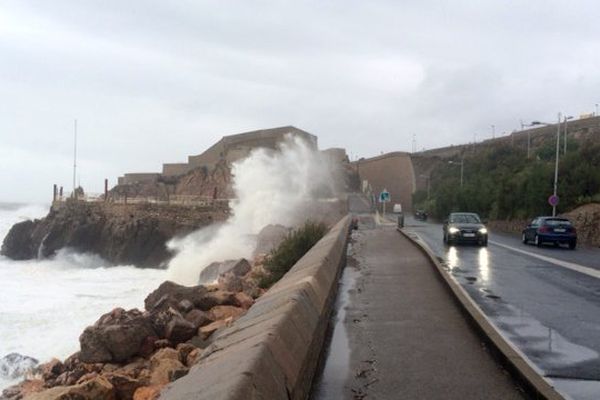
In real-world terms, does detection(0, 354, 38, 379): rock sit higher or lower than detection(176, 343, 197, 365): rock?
lower

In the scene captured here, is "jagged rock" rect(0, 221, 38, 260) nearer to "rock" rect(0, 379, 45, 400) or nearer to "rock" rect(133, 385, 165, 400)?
"rock" rect(0, 379, 45, 400)

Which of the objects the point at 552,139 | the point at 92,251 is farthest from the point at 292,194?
the point at 552,139

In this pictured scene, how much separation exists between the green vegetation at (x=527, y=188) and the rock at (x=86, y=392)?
3929 cm

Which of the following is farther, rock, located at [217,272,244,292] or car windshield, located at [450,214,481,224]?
car windshield, located at [450,214,481,224]

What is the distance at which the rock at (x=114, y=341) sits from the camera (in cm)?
934

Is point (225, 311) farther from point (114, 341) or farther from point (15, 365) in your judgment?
point (15, 365)

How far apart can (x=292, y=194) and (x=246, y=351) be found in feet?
183

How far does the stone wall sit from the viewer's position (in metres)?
117

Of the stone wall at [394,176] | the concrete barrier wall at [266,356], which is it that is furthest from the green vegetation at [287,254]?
the stone wall at [394,176]

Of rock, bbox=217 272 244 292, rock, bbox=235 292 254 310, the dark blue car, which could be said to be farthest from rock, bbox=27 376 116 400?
the dark blue car

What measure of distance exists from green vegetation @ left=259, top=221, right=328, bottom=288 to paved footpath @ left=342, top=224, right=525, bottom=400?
3100mm

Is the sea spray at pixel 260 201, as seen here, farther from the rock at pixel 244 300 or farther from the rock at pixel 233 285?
the rock at pixel 244 300

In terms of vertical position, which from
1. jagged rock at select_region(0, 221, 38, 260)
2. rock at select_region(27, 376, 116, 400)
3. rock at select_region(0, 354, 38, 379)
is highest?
rock at select_region(27, 376, 116, 400)

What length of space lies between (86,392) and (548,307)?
25.2 ft
